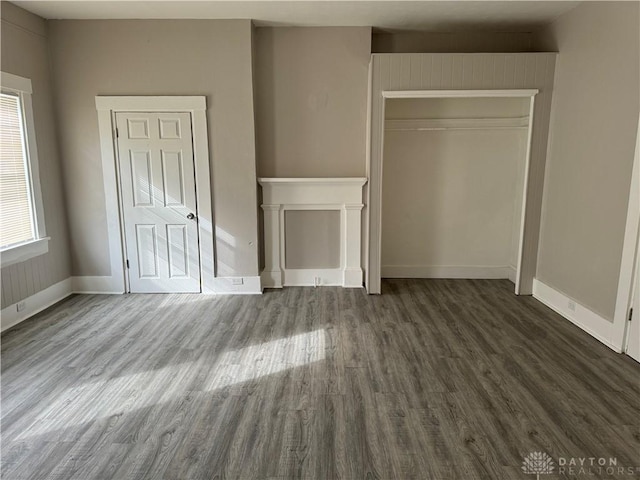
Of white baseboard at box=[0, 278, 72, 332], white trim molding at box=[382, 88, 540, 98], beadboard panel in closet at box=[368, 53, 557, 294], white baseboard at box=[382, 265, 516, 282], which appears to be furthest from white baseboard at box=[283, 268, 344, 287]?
white baseboard at box=[0, 278, 72, 332]

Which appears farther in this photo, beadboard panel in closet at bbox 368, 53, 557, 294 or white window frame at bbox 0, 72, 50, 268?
beadboard panel in closet at bbox 368, 53, 557, 294

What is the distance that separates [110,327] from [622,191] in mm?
4488

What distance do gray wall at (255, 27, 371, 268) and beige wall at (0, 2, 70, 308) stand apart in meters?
2.15

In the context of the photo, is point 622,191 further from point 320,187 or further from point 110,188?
point 110,188

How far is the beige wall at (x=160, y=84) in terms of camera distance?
4.39 m

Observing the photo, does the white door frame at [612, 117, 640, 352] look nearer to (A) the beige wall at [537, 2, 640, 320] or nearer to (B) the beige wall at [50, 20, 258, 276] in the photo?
(A) the beige wall at [537, 2, 640, 320]

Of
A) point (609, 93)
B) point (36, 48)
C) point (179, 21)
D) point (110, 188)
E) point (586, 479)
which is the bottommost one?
point (586, 479)

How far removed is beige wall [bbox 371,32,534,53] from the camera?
4.86 metres

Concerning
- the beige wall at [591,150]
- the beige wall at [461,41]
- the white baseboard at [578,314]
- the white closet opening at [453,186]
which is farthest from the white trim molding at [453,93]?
the white baseboard at [578,314]

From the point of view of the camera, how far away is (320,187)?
4816 millimetres

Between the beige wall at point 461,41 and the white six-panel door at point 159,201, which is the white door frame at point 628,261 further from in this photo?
the white six-panel door at point 159,201

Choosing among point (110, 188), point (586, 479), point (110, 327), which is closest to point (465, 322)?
point (586, 479)

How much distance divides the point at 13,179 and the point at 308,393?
3377 mm

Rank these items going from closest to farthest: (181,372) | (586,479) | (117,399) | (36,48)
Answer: (586,479) → (117,399) → (181,372) → (36,48)
